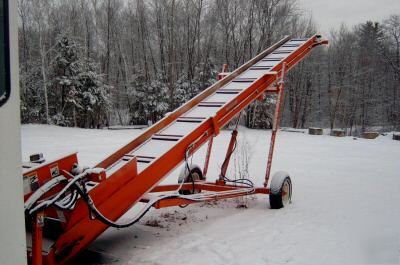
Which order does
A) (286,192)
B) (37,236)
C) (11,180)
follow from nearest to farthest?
(11,180) → (37,236) → (286,192)

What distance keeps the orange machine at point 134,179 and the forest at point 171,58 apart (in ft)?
72.4

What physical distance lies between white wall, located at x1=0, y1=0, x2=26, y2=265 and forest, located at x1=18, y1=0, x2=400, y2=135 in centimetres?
2654

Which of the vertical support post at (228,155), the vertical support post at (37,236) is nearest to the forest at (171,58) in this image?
the vertical support post at (228,155)

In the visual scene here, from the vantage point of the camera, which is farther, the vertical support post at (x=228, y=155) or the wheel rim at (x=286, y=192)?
the vertical support post at (x=228, y=155)

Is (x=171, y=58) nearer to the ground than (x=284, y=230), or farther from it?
farther from it

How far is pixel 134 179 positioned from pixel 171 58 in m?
28.9

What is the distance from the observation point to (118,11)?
3950 centimetres

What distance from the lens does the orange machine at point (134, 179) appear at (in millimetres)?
3992

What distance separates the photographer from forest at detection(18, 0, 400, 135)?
94.9ft

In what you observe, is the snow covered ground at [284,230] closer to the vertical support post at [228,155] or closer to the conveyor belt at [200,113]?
the vertical support post at [228,155]

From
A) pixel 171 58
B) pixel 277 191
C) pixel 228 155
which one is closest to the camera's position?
pixel 277 191

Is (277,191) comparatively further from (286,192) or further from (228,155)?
(228,155)

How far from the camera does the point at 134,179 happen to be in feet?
15.6

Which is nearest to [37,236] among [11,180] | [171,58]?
[11,180]
